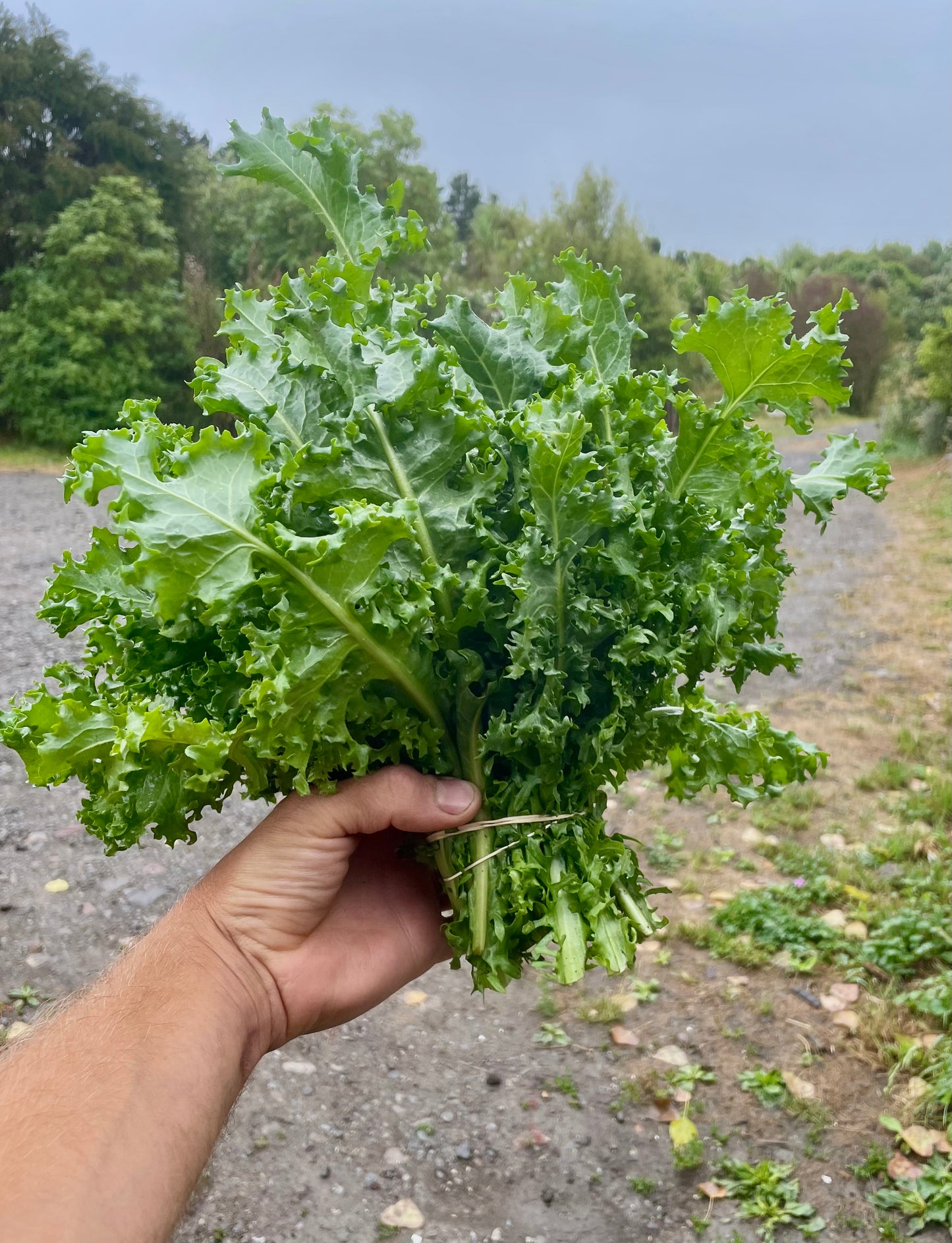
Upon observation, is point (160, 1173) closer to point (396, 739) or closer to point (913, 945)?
point (396, 739)

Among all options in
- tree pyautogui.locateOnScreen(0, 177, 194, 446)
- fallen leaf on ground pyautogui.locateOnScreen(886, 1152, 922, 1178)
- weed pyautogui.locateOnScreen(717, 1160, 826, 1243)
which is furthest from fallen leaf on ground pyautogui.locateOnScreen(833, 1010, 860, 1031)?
tree pyautogui.locateOnScreen(0, 177, 194, 446)

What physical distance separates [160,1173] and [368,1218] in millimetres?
1616

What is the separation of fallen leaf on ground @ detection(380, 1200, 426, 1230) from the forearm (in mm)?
1361

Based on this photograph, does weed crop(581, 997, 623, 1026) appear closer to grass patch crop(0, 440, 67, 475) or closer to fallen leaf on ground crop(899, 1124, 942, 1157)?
fallen leaf on ground crop(899, 1124, 942, 1157)

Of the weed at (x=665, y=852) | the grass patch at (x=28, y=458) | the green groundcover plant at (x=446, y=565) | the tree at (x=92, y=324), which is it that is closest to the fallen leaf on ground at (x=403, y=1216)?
the green groundcover plant at (x=446, y=565)

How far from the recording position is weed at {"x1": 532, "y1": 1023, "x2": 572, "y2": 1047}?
11.1 feet

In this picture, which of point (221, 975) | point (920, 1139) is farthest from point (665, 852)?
point (221, 975)

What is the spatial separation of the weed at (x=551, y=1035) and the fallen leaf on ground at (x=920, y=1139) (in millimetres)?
1102

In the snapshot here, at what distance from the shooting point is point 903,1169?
2.82 metres

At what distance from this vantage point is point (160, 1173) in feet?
4.61

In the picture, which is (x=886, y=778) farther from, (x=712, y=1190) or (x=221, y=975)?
(x=221, y=975)

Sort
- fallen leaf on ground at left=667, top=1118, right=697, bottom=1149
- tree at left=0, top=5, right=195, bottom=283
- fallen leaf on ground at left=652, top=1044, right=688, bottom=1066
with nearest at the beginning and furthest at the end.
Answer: fallen leaf on ground at left=667, top=1118, right=697, bottom=1149, fallen leaf on ground at left=652, top=1044, right=688, bottom=1066, tree at left=0, top=5, right=195, bottom=283

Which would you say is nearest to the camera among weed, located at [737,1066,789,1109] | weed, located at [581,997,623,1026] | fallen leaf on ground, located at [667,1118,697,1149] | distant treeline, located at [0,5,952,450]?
fallen leaf on ground, located at [667,1118,697,1149]

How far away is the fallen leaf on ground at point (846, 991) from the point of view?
3.46 metres
